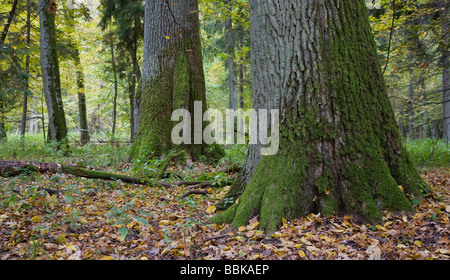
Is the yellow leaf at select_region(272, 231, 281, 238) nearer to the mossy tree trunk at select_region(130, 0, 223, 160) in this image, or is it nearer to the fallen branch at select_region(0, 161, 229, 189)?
the fallen branch at select_region(0, 161, 229, 189)

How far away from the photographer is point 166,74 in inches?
291

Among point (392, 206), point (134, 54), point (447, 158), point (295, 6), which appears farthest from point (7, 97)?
point (447, 158)

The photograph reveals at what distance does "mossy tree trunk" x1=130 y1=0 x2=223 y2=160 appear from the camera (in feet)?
23.7

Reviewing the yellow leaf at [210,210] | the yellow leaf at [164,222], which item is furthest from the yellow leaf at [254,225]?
the yellow leaf at [164,222]

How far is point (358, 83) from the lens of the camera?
10.8ft

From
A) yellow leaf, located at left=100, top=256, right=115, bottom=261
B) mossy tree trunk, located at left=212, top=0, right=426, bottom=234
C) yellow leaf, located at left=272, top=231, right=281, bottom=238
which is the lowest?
yellow leaf, located at left=100, top=256, right=115, bottom=261

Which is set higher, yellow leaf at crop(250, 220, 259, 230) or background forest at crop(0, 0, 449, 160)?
background forest at crop(0, 0, 449, 160)

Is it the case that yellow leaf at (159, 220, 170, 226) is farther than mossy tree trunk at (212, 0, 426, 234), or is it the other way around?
yellow leaf at (159, 220, 170, 226)

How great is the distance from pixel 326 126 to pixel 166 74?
5.22 m

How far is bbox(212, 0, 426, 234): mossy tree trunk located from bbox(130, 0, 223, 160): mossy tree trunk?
4.11 m

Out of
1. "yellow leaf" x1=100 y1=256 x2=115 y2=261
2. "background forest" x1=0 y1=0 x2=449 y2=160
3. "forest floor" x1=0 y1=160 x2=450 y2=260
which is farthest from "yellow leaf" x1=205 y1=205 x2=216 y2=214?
"background forest" x1=0 y1=0 x2=449 y2=160

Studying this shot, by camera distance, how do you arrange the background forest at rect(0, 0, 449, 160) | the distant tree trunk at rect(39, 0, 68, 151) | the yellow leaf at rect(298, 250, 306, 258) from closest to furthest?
the yellow leaf at rect(298, 250, 306, 258)
the background forest at rect(0, 0, 449, 160)
the distant tree trunk at rect(39, 0, 68, 151)

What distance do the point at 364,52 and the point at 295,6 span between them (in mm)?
998
